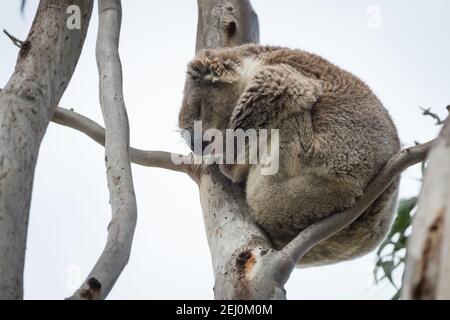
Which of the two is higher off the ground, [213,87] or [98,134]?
[213,87]

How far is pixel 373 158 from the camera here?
4242mm

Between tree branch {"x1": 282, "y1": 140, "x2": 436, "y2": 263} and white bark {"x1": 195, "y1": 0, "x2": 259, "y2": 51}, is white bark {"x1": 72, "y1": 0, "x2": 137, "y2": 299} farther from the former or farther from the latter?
white bark {"x1": 195, "y1": 0, "x2": 259, "y2": 51}

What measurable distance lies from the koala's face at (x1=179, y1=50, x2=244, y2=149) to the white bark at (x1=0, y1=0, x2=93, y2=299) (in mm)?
1102

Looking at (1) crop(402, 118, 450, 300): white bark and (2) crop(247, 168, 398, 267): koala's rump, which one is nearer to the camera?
(1) crop(402, 118, 450, 300): white bark

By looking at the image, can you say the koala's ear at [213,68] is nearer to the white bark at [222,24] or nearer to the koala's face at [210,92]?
the koala's face at [210,92]

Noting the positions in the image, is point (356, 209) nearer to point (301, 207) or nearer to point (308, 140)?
point (301, 207)

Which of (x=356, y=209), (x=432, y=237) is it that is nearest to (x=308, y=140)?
(x=356, y=209)

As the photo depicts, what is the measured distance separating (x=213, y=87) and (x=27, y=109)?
218 centimetres

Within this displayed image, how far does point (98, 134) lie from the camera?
4.75 metres

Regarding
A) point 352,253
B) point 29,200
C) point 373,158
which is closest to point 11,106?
point 29,200

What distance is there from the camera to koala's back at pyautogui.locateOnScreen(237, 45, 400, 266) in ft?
13.7

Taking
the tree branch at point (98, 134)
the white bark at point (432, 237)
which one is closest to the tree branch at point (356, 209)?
the tree branch at point (98, 134)

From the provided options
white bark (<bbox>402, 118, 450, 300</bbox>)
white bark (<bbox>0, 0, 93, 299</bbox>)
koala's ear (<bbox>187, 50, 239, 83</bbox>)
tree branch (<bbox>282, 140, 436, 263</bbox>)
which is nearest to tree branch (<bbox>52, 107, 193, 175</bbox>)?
koala's ear (<bbox>187, 50, 239, 83</bbox>)
